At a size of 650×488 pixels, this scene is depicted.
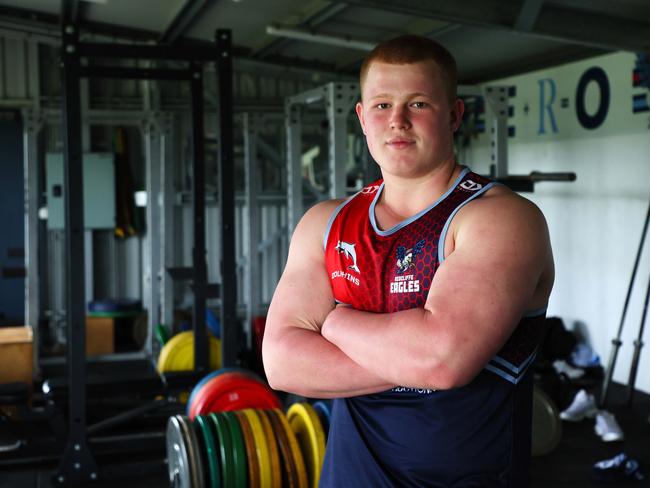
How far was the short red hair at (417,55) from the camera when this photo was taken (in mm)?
1203

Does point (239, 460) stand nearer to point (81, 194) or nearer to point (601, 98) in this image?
point (81, 194)

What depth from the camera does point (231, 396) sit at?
3637 mm

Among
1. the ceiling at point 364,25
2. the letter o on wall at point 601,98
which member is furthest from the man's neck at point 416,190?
the letter o on wall at point 601,98

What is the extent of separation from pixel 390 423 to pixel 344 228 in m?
0.31

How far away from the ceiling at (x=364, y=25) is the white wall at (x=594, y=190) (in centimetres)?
25

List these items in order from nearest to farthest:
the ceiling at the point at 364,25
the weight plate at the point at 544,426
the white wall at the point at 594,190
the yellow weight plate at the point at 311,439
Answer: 1. the yellow weight plate at the point at 311,439
2. the ceiling at the point at 364,25
3. the weight plate at the point at 544,426
4. the white wall at the point at 594,190

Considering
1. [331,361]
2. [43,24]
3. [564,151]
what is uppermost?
[43,24]

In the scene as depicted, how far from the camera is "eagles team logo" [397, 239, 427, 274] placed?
1.17 meters

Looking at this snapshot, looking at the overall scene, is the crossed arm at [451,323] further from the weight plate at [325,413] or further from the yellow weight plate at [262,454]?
the weight plate at [325,413]

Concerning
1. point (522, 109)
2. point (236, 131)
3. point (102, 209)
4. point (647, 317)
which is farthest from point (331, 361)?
point (236, 131)

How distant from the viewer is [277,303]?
1.33 meters

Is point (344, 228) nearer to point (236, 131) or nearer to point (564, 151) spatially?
point (564, 151)

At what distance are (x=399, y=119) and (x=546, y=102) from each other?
5295 mm

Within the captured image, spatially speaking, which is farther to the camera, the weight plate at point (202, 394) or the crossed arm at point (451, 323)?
the weight plate at point (202, 394)
